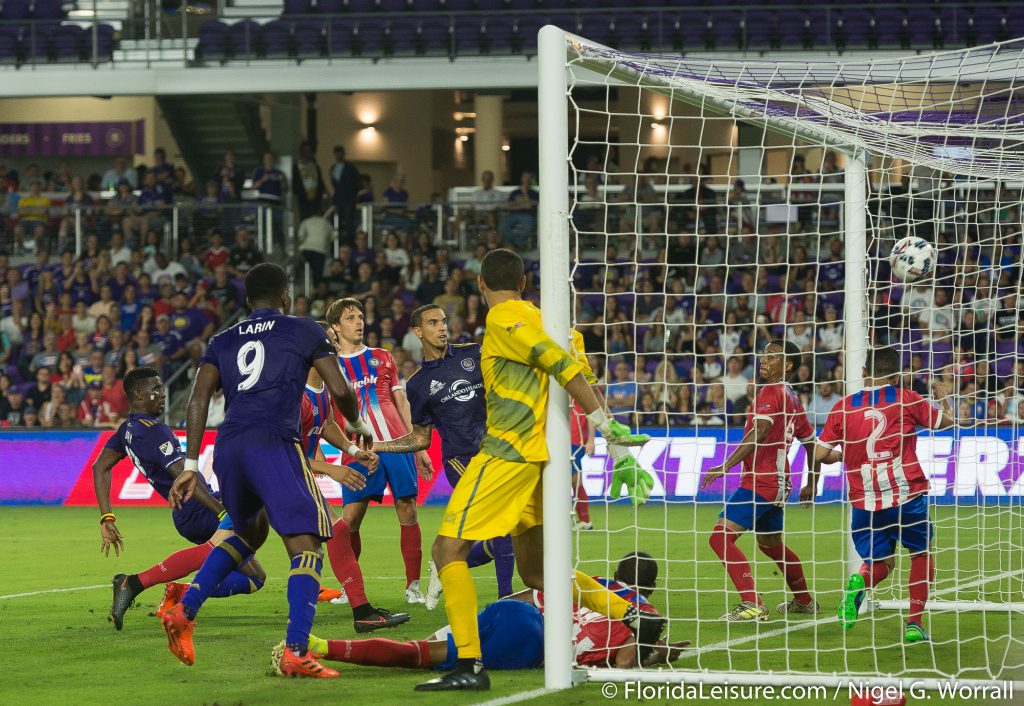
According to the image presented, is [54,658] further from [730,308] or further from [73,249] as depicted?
[73,249]

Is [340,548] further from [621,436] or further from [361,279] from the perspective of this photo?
[361,279]

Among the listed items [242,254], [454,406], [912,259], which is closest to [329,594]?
[454,406]

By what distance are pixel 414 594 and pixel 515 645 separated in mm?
2686

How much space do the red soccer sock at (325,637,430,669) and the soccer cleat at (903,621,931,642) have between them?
2770 millimetres

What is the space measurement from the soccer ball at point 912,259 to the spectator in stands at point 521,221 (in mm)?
13300

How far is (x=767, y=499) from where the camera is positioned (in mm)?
8148

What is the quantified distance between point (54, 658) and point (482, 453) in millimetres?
2794

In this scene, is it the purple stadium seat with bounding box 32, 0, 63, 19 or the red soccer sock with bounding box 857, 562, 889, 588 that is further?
the purple stadium seat with bounding box 32, 0, 63, 19

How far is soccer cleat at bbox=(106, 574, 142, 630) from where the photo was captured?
773 cm

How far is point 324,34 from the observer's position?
932 inches

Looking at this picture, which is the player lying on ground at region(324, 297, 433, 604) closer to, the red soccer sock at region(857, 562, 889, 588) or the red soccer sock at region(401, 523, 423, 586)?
the red soccer sock at region(401, 523, 423, 586)

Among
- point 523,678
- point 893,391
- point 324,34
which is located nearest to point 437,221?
point 324,34

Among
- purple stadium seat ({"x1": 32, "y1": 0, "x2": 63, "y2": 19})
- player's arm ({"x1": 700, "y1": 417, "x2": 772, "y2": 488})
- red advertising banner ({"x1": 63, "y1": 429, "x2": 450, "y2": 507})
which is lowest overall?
red advertising banner ({"x1": 63, "y1": 429, "x2": 450, "y2": 507})

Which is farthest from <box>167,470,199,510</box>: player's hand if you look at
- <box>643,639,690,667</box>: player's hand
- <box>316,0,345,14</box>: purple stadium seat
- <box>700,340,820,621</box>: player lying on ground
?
<box>316,0,345,14</box>: purple stadium seat
